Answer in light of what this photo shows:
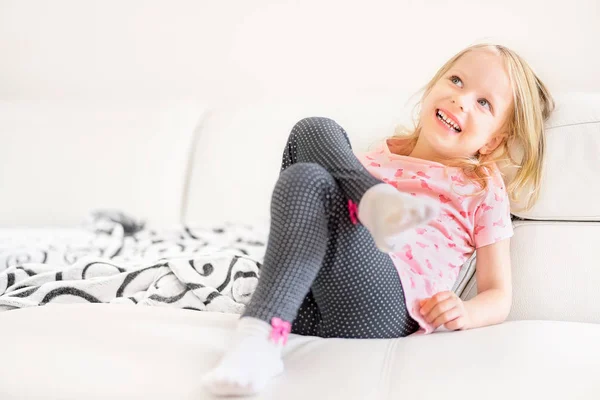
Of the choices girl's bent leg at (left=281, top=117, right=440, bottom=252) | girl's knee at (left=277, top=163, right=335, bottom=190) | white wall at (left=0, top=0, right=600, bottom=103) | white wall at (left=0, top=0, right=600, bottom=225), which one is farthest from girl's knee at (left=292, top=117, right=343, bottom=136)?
white wall at (left=0, top=0, right=600, bottom=103)

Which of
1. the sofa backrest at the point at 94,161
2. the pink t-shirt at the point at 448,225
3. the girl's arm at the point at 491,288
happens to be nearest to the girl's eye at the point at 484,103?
the pink t-shirt at the point at 448,225

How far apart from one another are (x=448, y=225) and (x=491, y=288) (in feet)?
0.42

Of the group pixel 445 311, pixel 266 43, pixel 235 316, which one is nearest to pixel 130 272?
pixel 235 316

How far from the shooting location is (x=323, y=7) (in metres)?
2.02

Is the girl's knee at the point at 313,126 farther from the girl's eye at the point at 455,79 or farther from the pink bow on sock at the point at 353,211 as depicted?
the girl's eye at the point at 455,79

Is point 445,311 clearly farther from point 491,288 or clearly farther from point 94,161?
point 94,161

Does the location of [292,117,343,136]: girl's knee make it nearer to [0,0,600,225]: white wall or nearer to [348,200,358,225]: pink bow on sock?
[348,200,358,225]: pink bow on sock

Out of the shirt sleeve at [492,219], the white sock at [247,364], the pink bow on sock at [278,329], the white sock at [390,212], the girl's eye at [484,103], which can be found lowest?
the white sock at [247,364]

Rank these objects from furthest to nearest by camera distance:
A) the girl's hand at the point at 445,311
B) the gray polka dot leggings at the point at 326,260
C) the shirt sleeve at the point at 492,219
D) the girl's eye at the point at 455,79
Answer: the girl's eye at the point at 455,79, the shirt sleeve at the point at 492,219, the girl's hand at the point at 445,311, the gray polka dot leggings at the point at 326,260

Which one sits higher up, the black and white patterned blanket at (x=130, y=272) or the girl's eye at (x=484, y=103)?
the girl's eye at (x=484, y=103)

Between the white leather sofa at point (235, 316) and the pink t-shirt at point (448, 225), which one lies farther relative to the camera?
the pink t-shirt at point (448, 225)

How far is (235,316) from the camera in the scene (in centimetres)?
107

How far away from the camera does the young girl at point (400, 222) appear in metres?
0.86

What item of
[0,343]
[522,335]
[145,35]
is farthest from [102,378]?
[145,35]
